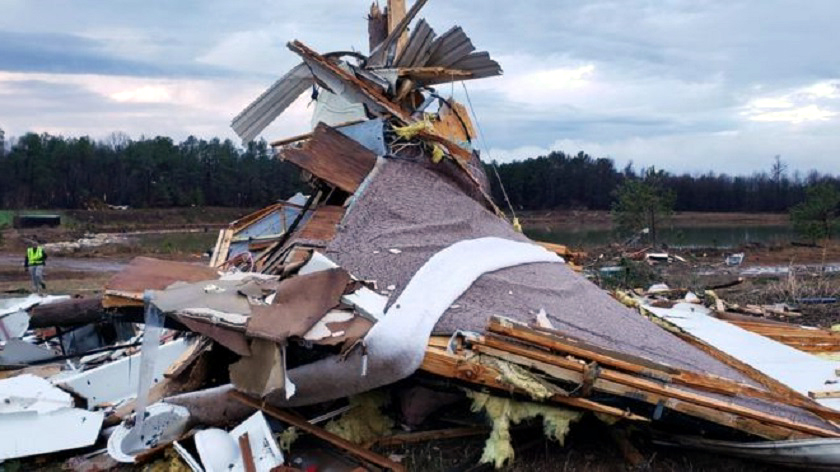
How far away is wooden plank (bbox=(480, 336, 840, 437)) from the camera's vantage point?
4035 mm

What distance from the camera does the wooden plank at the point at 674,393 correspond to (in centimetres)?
404

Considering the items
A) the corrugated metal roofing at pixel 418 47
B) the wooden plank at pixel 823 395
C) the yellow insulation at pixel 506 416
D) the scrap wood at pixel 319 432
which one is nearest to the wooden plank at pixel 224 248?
the corrugated metal roofing at pixel 418 47

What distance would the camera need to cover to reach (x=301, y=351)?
4.56 meters

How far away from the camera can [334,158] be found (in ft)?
20.2

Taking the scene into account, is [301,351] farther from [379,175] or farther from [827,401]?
[827,401]

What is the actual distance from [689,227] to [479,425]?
163 feet

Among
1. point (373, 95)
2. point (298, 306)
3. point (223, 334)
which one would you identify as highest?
point (373, 95)

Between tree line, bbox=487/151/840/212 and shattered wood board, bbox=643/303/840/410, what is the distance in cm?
4180

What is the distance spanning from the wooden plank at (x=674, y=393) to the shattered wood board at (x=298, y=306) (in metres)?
1.00

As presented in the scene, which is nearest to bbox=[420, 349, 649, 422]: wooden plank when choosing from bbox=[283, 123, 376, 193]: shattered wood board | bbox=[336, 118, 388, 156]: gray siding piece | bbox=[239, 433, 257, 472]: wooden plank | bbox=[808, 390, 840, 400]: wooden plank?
bbox=[239, 433, 257, 472]: wooden plank

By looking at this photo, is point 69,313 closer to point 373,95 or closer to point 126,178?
point 373,95

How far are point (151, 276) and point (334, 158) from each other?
5.95ft

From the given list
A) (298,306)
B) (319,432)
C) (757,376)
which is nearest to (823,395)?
(757,376)

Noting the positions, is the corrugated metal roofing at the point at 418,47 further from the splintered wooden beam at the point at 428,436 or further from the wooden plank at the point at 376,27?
the splintered wooden beam at the point at 428,436
